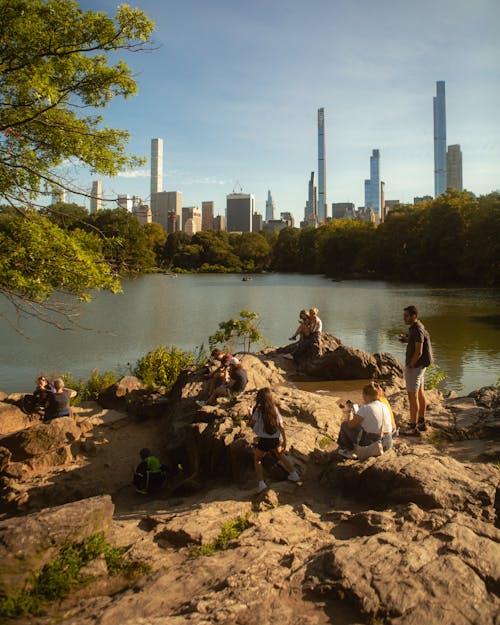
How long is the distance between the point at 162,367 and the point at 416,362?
816 centimetres

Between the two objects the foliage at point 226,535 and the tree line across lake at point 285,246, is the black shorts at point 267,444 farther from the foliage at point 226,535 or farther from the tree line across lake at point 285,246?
the tree line across lake at point 285,246

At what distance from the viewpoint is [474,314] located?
29.3 metres

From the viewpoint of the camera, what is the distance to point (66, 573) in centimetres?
402

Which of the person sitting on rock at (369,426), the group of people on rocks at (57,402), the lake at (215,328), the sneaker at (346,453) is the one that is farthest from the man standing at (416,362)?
the lake at (215,328)

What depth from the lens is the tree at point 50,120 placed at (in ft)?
22.4

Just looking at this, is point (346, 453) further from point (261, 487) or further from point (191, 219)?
point (191, 219)

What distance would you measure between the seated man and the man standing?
9.84 ft

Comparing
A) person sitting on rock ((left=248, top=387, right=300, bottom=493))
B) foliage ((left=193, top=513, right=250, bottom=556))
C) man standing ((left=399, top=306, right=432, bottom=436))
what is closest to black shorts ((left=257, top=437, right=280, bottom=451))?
person sitting on rock ((left=248, top=387, right=300, bottom=493))

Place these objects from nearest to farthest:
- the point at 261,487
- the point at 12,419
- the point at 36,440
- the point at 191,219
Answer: the point at 261,487
the point at 36,440
the point at 12,419
the point at 191,219

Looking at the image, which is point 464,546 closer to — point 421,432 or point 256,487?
point 256,487

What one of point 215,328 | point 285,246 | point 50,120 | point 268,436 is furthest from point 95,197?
point 285,246

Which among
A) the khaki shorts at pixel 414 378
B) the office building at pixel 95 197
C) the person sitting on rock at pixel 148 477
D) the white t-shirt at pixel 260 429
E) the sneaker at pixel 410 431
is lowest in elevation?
the person sitting on rock at pixel 148 477

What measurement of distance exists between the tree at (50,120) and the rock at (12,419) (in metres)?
3.40

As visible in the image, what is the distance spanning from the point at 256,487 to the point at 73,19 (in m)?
6.98
